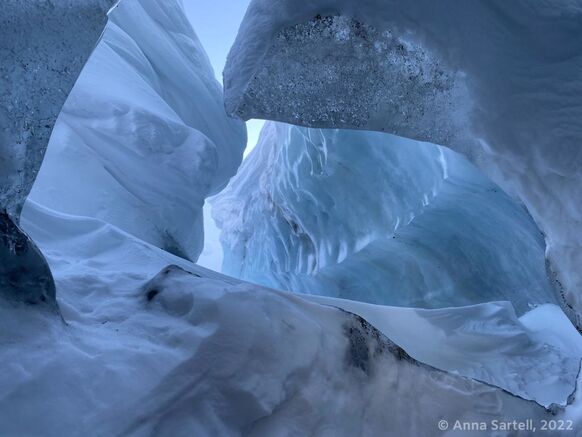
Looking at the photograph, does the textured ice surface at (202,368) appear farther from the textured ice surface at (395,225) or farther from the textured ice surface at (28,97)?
the textured ice surface at (395,225)

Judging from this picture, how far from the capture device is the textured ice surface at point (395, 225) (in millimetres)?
3465

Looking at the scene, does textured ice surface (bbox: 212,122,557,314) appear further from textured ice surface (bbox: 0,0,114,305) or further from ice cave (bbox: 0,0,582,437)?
textured ice surface (bbox: 0,0,114,305)

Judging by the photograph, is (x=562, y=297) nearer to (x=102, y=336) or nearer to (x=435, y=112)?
(x=435, y=112)

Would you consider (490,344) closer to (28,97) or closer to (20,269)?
(20,269)

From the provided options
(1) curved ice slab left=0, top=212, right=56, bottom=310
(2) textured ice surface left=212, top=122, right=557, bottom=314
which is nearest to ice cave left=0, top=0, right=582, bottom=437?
(1) curved ice slab left=0, top=212, right=56, bottom=310

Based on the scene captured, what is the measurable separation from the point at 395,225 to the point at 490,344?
132 cm

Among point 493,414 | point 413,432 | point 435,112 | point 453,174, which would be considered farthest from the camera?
point 453,174

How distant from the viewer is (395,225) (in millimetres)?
3773

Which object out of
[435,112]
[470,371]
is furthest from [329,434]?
[470,371]

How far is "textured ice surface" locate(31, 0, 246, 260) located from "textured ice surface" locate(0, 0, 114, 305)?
1.70 metres

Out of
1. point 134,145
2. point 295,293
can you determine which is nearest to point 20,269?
point 295,293

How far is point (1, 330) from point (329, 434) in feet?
2.84

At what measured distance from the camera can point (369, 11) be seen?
5.06ft

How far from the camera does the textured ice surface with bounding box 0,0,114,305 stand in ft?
3.58
